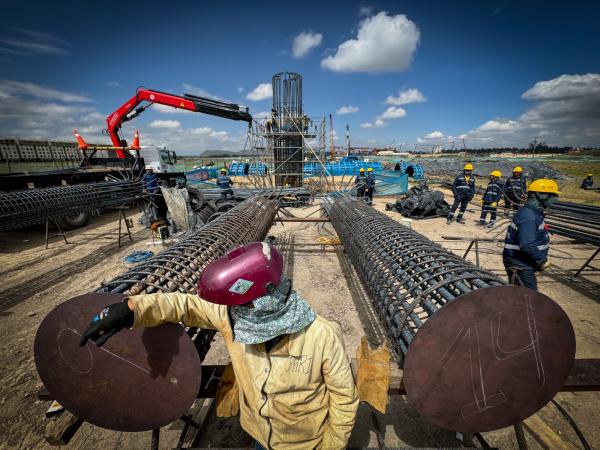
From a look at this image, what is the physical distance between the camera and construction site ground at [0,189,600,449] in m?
2.52

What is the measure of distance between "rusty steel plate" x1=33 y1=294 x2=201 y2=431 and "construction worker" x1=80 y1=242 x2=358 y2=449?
0.25 meters

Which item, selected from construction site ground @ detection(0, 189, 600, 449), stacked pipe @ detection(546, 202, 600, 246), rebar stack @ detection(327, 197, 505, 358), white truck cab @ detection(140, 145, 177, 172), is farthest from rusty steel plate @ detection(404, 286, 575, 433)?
white truck cab @ detection(140, 145, 177, 172)

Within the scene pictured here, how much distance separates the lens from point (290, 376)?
52.8 inches

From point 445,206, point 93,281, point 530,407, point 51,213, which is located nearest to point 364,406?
point 530,407

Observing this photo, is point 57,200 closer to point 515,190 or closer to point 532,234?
point 532,234

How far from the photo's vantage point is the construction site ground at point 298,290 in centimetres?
252

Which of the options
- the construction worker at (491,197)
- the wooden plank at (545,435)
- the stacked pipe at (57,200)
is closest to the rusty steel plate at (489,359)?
the wooden plank at (545,435)

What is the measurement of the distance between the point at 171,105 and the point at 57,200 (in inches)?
219

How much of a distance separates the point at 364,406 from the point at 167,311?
261 centimetres

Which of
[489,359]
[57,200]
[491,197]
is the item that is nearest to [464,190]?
[491,197]

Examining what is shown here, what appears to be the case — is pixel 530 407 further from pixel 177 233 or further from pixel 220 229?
pixel 177 233

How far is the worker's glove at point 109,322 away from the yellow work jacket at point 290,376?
0.04 meters

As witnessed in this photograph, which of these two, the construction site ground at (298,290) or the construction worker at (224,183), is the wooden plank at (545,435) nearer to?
the construction site ground at (298,290)

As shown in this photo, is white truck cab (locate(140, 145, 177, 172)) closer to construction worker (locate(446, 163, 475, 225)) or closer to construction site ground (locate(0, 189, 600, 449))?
construction site ground (locate(0, 189, 600, 449))
